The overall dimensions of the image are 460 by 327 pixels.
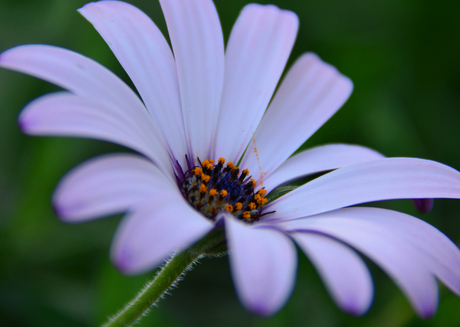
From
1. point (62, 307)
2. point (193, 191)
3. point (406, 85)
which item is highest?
point (193, 191)

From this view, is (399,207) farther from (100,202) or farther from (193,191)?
(100,202)

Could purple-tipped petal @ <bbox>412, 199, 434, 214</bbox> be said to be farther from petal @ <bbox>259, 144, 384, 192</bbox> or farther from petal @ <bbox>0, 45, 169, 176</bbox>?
petal @ <bbox>0, 45, 169, 176</bbox>

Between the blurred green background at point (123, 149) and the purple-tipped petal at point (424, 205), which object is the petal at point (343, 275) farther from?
the blurred green background at point (123, 149)

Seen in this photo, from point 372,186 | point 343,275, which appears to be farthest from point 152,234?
point 372,186

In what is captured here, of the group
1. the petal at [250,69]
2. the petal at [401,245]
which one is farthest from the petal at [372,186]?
the petal at [250,69]

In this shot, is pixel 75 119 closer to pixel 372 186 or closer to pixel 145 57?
pixel 145 57

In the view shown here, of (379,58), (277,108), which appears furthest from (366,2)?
(277,108)
